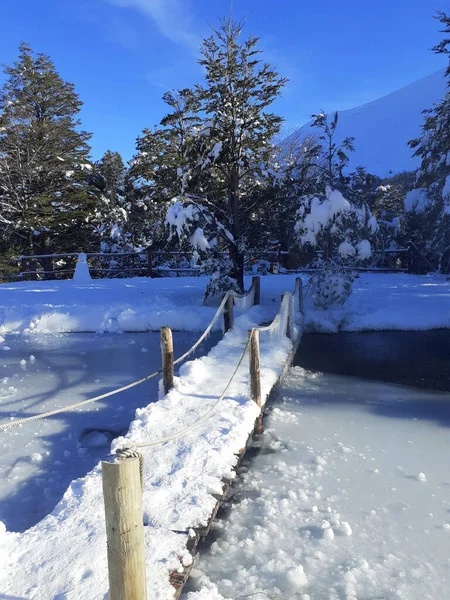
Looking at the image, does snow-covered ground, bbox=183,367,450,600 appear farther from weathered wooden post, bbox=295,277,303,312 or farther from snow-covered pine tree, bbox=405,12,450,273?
snow-covered pine tree, bbox=405,12,450,273

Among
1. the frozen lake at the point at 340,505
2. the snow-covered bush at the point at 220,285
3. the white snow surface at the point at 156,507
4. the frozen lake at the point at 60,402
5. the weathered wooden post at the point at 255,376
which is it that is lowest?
the frozen lake at the point at 60,402

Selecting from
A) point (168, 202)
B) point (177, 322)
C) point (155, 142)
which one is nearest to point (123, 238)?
point (155, 142)

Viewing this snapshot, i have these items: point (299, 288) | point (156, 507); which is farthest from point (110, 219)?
point (156, 507)

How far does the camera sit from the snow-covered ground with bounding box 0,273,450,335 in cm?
1095

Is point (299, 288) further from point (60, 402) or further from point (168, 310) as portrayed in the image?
point (60, 402)

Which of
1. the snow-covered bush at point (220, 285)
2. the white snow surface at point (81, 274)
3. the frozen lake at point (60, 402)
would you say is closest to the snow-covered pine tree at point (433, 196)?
the snow-covered bush at point (220, 285)

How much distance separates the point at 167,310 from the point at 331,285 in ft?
14.0

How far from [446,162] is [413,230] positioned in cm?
366

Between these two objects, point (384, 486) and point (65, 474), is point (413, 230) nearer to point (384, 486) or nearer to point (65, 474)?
point (384, 486)

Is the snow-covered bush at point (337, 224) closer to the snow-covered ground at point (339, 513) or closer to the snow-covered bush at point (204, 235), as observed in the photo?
the snow-covered bush at point (204, 235)

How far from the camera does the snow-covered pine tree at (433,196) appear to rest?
1409 centimetres

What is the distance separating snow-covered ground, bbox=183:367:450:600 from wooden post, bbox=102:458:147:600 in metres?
0.86

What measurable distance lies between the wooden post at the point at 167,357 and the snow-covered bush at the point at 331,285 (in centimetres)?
670

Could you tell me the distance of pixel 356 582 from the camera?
117 inches
